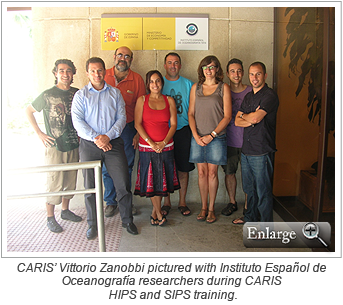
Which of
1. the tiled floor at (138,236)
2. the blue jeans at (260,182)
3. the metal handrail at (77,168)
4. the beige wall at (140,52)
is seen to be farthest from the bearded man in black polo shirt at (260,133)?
the metal handrail at (77,168)

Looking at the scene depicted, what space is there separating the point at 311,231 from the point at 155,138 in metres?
1.82

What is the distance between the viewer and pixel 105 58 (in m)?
3.95

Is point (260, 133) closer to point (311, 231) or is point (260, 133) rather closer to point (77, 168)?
point (311, 231)

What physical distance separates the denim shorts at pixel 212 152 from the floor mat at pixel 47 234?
121 centimetres

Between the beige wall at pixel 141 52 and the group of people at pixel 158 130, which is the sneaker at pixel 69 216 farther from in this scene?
the beige wall at pixel 141 52

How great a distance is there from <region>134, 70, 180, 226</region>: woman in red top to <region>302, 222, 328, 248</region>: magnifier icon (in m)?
1.46

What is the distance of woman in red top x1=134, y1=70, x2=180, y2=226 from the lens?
329 cm

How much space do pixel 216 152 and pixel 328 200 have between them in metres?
1.21

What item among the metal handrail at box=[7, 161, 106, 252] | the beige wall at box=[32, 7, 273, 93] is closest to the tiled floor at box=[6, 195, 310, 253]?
the metal handrail at box=[7, 161, 106, 252]

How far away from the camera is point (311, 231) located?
2920 mm

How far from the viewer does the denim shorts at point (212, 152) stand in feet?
11.1

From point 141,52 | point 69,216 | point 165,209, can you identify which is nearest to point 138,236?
point 165,209

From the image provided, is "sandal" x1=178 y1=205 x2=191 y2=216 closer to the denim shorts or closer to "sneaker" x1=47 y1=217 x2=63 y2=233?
the denim shorts
